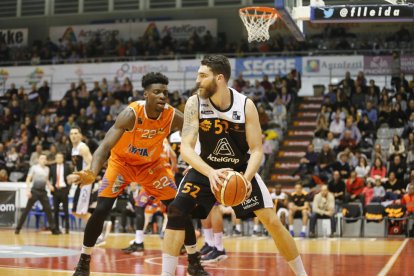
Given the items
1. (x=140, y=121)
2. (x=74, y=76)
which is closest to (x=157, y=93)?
(x=140, y=121)

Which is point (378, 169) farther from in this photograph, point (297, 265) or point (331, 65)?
point (297, 265)

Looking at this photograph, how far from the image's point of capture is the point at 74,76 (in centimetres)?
2881

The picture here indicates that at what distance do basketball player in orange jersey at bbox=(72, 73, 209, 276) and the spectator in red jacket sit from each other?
10.5 m

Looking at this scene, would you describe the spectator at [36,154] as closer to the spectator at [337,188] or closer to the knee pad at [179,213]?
the spectator at [337,188]

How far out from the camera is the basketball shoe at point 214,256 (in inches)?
383

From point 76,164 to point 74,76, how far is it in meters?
17.1

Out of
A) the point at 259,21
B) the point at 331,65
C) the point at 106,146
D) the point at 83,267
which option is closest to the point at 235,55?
the point at 331,65

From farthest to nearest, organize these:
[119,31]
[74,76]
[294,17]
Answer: [119,31] → [74,76] → [294,17]

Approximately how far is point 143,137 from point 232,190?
2.69 meters

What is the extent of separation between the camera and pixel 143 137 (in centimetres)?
814

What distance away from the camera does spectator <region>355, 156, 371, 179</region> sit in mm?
18708

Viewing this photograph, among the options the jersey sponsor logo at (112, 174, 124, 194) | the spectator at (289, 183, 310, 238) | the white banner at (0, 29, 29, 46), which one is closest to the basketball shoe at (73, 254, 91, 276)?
the jersey sponsor logo at (112, 174, 124, 194)

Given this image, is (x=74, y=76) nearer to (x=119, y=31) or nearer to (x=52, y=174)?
(x=119, y=31)

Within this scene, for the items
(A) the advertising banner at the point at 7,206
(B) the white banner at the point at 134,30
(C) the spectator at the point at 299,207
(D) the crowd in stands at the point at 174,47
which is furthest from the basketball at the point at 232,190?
(B) the white banner at the point at 134,30
